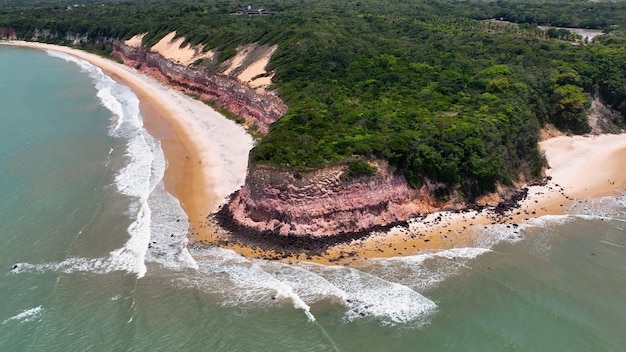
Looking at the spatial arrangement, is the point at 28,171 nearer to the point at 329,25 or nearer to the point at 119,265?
the point at 119,265

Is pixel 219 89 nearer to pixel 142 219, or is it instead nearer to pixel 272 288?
pixel 142 219

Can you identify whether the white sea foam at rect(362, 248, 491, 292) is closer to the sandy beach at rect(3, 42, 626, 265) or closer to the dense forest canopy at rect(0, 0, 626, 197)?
the sandy beach at rect(3, 42, 626, 265)

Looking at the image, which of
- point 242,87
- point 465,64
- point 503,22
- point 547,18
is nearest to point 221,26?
point 242,87

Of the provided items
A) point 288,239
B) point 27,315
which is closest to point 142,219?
point 27,315

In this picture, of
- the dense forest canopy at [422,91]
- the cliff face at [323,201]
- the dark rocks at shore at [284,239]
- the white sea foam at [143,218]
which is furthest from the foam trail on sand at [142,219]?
the dense forest canopy at [422,91]

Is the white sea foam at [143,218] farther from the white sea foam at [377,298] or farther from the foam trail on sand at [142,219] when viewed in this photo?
the white sea foam at [377,298]
